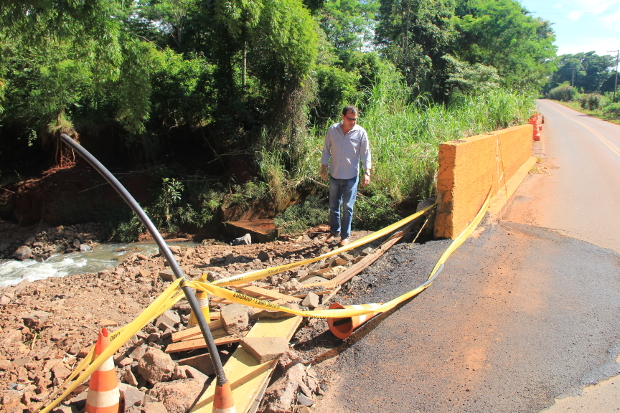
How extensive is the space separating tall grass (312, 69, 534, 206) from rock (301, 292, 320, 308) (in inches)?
136

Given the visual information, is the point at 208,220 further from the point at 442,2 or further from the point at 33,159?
the point at 442,2

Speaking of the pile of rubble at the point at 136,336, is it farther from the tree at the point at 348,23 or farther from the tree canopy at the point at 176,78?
the tree at the point at 348,23

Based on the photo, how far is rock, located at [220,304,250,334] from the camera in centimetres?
374

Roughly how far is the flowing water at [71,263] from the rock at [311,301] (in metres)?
5.46

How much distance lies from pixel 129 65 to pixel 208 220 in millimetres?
3838

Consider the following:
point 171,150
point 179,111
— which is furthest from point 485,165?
point 171,150

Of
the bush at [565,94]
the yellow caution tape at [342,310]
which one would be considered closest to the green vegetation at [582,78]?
the bush at [565,94]

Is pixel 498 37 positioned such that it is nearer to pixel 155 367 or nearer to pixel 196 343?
pixel 196 343

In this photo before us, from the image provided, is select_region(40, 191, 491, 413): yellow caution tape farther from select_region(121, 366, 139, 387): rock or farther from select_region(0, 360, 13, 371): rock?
select_region(0, 360, 13, 371): rock

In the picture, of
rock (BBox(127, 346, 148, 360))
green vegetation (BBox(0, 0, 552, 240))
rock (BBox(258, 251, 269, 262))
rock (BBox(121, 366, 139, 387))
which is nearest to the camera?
rock (BBox(121, 366, 139, 387))

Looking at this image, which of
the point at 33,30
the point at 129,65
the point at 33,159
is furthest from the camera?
the point at 33,159

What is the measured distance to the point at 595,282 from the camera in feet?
15.0

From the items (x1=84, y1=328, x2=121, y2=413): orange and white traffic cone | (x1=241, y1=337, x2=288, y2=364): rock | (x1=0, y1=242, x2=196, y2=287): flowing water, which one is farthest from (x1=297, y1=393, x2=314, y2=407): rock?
(x1=0, y1=242, x2=196, y2=287): flowing water

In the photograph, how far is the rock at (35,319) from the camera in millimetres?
4496
